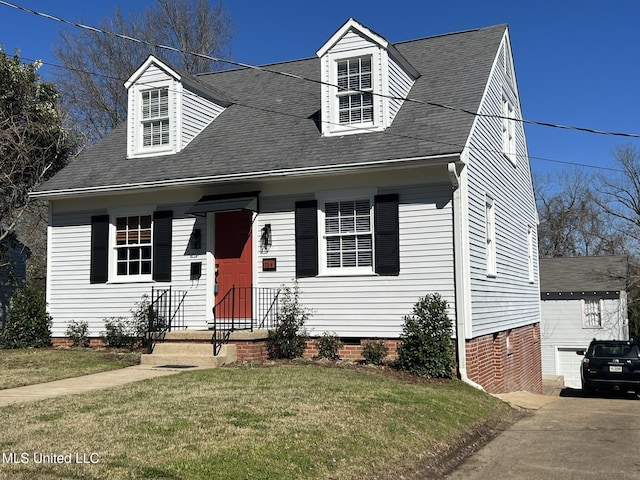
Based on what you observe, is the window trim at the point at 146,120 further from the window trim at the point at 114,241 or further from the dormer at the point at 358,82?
the dormer at the point at 358,82

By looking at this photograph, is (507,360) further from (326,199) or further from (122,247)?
(122,247)

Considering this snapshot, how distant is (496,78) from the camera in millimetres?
16312

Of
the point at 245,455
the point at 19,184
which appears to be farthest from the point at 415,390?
the point at 19,184

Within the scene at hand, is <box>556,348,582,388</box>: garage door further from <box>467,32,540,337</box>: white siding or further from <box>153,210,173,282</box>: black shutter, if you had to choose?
<box>153,210,173,282</box>: black shutter

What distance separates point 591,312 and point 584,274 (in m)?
2.09

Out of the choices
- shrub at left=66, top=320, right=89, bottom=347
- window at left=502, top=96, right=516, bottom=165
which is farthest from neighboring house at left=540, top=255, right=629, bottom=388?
shrub at left=66, top=320, right=89, bottom=347

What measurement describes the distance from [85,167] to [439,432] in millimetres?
11714

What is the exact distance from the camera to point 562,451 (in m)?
7.85

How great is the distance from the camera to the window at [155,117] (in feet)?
51.8

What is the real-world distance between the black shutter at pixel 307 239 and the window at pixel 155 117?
443 cm

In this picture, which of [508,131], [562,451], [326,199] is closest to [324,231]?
[326,199]

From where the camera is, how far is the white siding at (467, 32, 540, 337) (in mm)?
13367

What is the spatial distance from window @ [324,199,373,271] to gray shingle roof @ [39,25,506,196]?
3.18 ft

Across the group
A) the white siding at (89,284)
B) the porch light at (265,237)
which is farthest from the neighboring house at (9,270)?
the porch light at (265,237)
